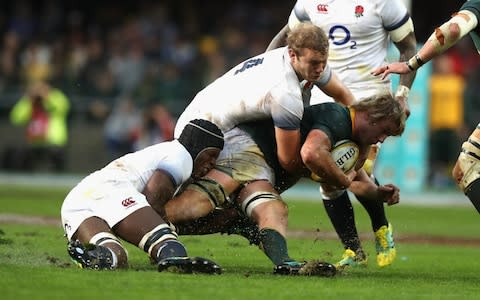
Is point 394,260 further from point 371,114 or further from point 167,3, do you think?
point 167,3

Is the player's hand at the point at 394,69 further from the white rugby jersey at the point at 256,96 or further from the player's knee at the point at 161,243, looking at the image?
the player's knee at the point at 161,243

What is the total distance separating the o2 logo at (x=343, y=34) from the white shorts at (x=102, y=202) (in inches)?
121

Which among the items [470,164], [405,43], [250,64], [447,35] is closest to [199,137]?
[250,64]

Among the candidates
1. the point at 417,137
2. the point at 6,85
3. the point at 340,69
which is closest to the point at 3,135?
the point at 6,85

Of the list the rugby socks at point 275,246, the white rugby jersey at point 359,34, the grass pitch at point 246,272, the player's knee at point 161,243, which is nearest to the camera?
the grass pitch at point 246,272

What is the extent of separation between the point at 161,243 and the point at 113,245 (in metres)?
0.37

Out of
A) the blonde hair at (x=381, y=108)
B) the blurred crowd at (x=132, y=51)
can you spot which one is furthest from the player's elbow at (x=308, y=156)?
the blurred crowd at (x=132, y=51)

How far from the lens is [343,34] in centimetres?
1204

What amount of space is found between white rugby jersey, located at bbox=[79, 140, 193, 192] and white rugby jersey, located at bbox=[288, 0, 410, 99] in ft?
8.33

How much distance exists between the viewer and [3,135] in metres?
29.0

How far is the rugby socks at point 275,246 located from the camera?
9.76 metres

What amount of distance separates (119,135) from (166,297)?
64.8ft

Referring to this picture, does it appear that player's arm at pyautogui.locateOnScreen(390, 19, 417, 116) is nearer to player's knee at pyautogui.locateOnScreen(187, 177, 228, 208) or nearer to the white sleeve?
the white sleeve

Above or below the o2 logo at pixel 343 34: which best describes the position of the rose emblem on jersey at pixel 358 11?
above
